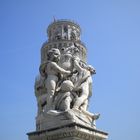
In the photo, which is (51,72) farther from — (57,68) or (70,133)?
(70,133)

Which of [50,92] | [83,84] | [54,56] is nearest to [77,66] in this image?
[83,84]

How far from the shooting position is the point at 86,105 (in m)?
14.7

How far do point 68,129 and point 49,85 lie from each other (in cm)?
248

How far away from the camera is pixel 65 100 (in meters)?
14.2

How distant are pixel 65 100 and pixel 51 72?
1.55 meters

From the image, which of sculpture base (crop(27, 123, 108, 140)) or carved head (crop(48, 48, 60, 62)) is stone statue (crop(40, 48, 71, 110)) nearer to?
carved head (crop(48, 48, 60, 62))

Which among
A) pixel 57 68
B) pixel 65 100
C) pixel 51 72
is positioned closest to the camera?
pixel 65 100

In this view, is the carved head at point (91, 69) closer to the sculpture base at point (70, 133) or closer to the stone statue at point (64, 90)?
the stone statue at point (64, 90)

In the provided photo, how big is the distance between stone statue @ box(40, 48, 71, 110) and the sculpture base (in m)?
1.27

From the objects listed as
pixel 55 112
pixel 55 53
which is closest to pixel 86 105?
pixel 55 112

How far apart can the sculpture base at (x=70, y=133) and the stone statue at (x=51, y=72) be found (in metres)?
1.27

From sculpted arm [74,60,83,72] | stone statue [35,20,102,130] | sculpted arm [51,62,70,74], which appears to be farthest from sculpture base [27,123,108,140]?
sculpted arm [74,60,83,72]

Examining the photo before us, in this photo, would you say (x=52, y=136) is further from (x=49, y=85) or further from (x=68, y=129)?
(x=49, y=85)

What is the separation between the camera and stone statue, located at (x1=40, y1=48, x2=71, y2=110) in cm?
1454
